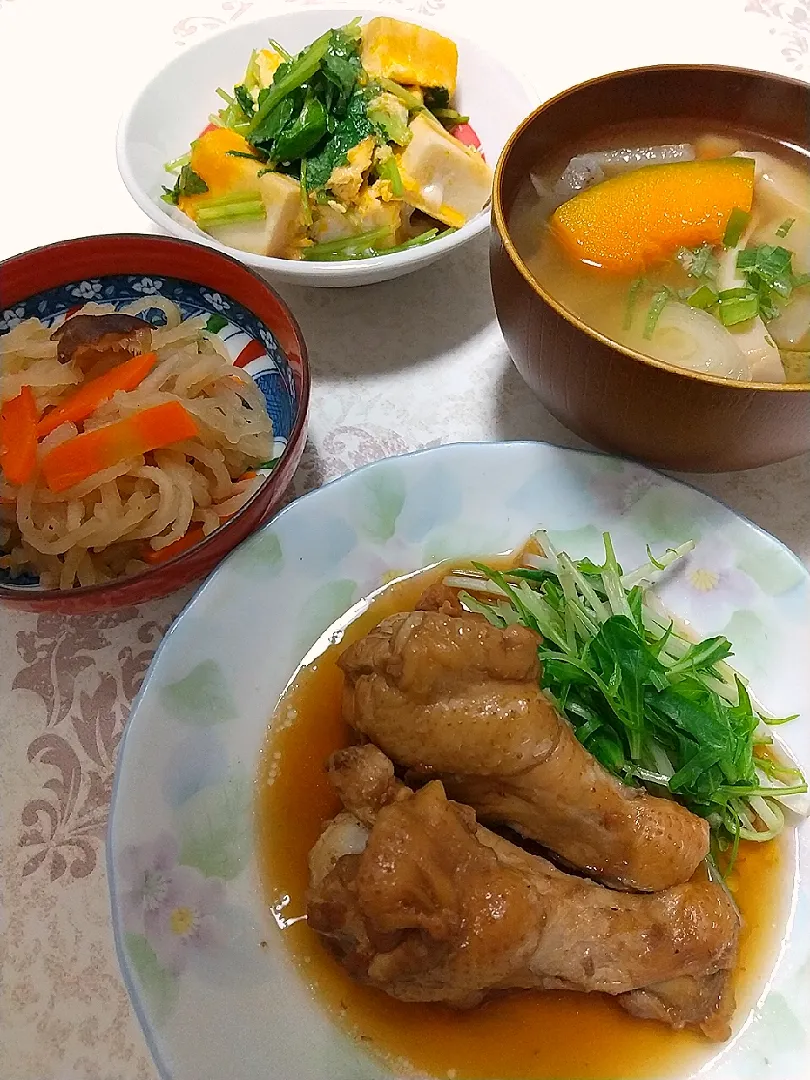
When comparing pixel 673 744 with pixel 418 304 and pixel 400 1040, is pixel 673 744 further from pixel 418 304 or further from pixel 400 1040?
pixel 418 304

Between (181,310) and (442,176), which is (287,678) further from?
(442,176)

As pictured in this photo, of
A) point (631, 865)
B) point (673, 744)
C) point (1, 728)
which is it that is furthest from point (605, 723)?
Answer: point (1, 728)

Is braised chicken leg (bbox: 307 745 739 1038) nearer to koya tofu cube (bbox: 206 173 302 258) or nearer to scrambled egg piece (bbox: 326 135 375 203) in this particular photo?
koya tofu cube (bbox: 206 173 302 258)

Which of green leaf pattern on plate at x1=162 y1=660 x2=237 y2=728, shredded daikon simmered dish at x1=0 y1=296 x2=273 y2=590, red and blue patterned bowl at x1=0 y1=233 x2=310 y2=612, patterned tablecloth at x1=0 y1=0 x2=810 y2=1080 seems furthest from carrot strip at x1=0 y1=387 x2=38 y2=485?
green leaf pattern on plate at x1=162 y1=660 x2=237 y2=728

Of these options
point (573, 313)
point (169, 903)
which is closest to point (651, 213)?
point (573, 313)

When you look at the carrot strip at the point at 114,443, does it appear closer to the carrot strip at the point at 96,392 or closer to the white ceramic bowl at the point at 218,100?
the carrot strip at the point at 96,392
